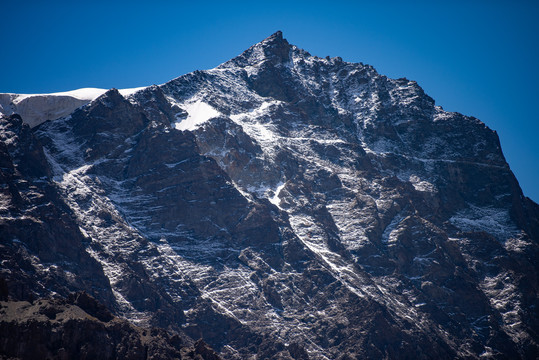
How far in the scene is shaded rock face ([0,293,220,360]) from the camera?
5394 inches

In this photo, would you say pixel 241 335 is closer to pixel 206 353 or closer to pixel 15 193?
pixel 206 353

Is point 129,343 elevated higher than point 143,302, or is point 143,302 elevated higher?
point 143,302

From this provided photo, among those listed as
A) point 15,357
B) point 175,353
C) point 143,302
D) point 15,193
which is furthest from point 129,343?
point 15,193

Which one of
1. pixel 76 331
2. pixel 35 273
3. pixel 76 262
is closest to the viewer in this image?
pixel 76 331

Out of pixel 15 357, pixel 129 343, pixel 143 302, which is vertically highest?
pixel 143 302

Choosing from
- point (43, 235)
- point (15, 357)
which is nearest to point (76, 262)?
point (43, 235)

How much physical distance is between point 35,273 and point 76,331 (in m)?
36.2

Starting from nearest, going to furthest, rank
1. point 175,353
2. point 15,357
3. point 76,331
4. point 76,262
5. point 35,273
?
point 15,357 → point 76,331 → point 175,353 → point 35,273 → point 76,262

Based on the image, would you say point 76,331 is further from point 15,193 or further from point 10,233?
point 15,193

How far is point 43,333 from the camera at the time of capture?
140000 mm

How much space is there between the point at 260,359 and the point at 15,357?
235 ft

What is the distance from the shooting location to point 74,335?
144m

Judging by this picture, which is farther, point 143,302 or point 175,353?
point 143,302

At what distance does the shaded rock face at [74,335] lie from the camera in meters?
137
